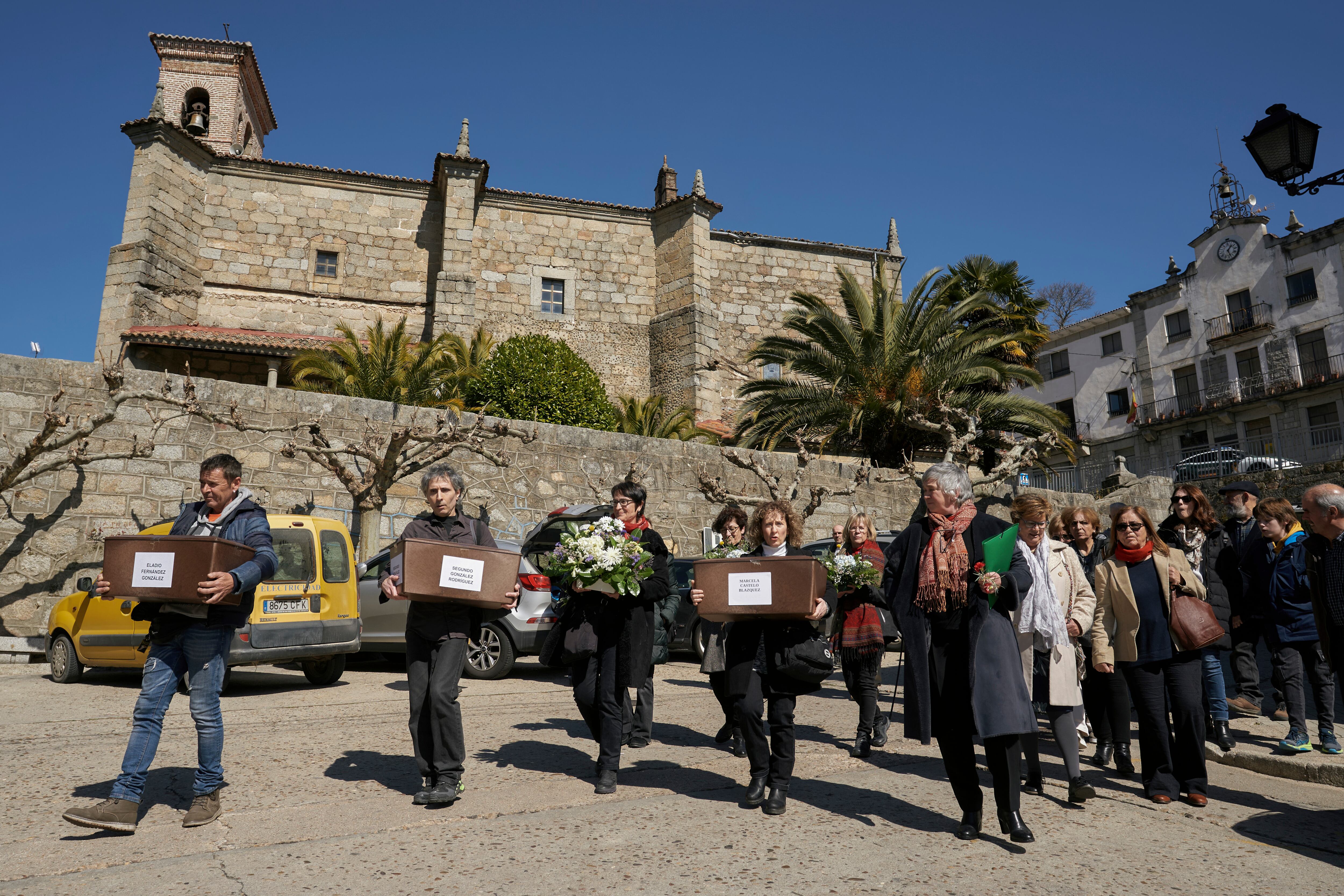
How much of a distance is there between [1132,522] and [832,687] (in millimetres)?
5067

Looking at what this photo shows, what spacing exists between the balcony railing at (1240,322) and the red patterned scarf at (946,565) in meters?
39.7

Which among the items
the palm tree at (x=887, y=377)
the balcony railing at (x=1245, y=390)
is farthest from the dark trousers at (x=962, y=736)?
the balcony railing at (x=1245, y=390)

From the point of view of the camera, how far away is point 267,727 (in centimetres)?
670

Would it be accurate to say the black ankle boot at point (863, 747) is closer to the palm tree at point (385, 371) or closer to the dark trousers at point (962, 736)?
the dark trousers at point (962, 736)

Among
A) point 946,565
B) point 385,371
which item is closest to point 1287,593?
point 946,565

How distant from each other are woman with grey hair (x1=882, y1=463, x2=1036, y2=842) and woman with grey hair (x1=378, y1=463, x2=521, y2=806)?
2.13 metres

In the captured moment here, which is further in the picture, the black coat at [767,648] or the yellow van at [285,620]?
the yellow van at [285,620]

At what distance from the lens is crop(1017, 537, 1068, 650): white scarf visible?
4.92 meters

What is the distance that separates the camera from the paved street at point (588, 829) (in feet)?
11.4

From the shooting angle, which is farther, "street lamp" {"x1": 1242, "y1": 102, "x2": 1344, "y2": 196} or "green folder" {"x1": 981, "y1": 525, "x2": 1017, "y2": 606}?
"street lamp" {"x1": 1242, "y1": 102, "x2": 1344, "y2": 196}

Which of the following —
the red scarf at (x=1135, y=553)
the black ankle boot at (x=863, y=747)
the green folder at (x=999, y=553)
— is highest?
the red scarf at (x=1135, y=553)

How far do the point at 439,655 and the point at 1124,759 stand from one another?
4169 mm

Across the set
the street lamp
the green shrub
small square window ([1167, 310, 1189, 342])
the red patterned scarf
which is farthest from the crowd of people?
small square window ([1167, 310, 1189, 342])

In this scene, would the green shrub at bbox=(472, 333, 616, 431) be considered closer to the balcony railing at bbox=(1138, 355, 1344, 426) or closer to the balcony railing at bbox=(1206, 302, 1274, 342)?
the balcony railing at bbox=(1138, 355, 1344, 426)
